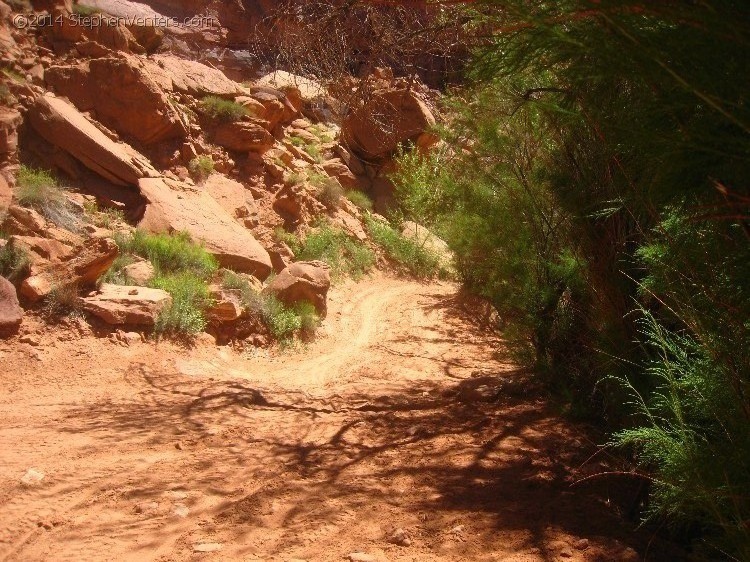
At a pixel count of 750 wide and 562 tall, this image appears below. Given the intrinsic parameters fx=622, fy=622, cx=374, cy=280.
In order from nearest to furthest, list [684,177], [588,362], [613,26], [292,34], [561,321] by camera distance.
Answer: [613,26], [684,177], [588,362], [561,321], [292,34]

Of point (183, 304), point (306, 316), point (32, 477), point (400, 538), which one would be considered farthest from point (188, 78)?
point (400, 538)

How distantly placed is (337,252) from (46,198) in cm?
635

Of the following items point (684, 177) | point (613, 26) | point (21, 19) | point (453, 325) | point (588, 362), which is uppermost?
point (21, 19)

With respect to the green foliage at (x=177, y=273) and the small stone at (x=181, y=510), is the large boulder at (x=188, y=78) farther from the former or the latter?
the small stone at (x=181, y=510)

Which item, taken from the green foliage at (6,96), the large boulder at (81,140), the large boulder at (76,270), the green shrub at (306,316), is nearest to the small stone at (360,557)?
the large boulder at (76,270)

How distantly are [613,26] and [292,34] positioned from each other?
494 cm

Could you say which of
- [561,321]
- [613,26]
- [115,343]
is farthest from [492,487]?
[115,343]

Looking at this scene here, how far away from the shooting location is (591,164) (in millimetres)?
4594

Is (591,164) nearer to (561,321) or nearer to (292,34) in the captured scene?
(561,321)

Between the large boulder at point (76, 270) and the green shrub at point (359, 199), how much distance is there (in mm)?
9332

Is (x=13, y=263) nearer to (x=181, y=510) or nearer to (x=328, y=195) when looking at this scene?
(x=181, y=510)

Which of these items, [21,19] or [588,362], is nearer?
[588,362]

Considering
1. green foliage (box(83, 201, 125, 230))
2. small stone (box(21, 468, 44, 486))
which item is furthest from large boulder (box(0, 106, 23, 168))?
small stone (box(21, 468, 44, 486))

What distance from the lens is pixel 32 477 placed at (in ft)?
13.4
